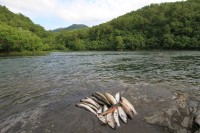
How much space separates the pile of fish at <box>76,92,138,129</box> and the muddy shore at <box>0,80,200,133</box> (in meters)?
0.30

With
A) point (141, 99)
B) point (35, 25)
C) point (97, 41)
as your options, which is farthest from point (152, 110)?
point (35, 25)

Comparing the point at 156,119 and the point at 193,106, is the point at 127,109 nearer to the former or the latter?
the point at 156,119

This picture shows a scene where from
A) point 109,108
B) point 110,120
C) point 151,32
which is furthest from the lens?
point 151,32

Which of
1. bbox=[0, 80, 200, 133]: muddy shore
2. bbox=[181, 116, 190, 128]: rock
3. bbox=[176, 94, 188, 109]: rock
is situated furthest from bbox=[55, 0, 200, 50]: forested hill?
bbox=[181, 116, 190, 128]: rock

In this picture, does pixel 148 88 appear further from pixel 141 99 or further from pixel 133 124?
pixel 133 124

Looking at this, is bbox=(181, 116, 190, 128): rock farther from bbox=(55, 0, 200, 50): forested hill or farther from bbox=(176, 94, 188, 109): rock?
bbox=(55, 0, 200, 50): forested hill

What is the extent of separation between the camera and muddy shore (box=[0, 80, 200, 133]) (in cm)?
1033

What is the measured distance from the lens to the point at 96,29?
159625 mm

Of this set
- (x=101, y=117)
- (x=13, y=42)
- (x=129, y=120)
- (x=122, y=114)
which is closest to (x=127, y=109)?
(x=122, y=114)

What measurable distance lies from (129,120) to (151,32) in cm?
12260

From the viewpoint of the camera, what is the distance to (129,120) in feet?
36.6

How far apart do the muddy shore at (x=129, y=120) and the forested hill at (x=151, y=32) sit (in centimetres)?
8614

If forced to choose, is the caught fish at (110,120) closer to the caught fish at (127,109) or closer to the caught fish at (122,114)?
the caught fish at (122,114)

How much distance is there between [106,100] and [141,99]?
9.88ft
